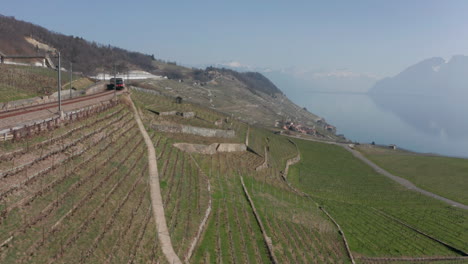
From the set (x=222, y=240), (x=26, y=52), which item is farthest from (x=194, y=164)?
(x=26, y=52)

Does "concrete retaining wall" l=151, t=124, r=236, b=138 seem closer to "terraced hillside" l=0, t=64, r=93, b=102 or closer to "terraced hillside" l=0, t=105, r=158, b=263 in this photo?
"terraced hillside" l=0, t=64, r=93, b=102

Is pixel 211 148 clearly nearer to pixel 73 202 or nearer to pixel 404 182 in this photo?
pixel 73 202

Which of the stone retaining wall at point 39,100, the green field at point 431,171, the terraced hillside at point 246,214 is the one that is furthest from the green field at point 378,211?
the stone retaining wall at point 39,100

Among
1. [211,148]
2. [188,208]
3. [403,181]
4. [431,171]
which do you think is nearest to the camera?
[188,208]

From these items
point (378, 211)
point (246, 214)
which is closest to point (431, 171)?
point (378, 211)

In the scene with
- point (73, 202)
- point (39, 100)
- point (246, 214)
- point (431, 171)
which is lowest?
point (431, 171)

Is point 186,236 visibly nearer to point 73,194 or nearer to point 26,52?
point 73,194
